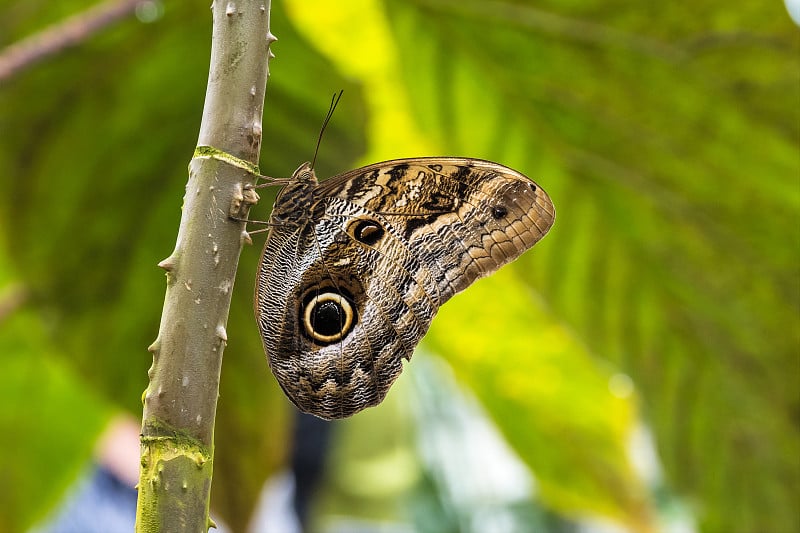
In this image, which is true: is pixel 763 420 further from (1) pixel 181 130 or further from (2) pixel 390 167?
(1) pixel 181 130

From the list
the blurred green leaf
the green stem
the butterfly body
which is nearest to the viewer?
the green stem

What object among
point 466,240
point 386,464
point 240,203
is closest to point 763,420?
point 466,240

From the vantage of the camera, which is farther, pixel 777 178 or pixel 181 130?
pixel 181 130

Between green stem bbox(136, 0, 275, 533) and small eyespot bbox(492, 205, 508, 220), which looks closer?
green stem bbox(136, 0, 275, 533)

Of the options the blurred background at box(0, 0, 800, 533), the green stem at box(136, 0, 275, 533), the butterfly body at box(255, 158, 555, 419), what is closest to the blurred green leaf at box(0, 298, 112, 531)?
the blurred background at box(0, 0, 800, 533)

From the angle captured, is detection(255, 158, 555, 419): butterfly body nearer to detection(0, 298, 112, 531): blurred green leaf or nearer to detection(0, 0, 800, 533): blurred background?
detection(0, 0, 800, 533): blurred background

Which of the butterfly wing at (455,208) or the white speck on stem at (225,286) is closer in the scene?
the white speck on stem at (225,286)

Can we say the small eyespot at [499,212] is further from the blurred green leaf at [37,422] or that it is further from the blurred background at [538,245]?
the blurred green leaf at [37,422]

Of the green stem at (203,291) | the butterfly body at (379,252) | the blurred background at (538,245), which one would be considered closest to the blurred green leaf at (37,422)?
the blurred background at (538,245)
